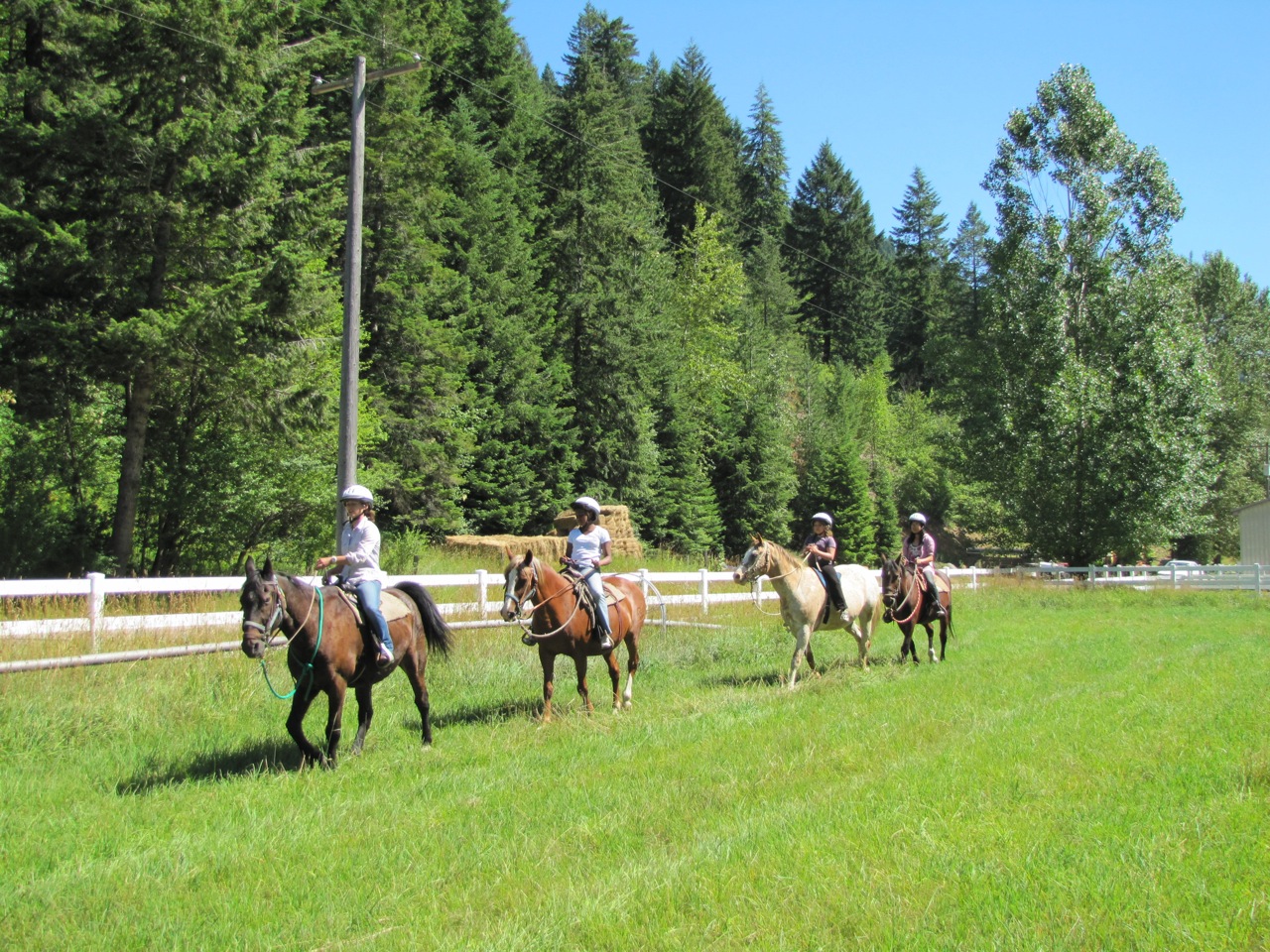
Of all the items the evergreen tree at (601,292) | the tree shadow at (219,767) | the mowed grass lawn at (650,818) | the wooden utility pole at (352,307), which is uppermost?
the evergreen tree at (601,292)

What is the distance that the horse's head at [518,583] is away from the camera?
10.3 m

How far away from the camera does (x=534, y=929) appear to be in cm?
483

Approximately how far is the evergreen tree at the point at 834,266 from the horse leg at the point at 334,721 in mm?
77946

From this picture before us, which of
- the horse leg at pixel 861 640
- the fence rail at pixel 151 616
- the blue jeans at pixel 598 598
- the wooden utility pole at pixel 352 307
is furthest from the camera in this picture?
the horse leg at pixel 861 640

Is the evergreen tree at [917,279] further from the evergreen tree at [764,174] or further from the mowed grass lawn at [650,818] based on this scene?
the mowed grass lawn at [650,818]

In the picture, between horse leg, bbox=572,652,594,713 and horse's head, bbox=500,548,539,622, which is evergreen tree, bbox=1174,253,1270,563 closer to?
horse leg, bbox=572,652,594,713

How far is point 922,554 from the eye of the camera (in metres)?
16.2

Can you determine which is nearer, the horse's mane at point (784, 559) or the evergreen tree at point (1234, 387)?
the horse's mane at point (784, 559)

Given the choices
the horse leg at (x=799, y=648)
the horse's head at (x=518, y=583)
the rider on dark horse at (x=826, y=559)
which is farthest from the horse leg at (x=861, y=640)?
the horse's head at (x=518, y=583)

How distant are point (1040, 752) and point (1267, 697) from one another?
14.3 ft

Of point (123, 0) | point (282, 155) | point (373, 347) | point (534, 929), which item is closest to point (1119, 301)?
point (373, 347)

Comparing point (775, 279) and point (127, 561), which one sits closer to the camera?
point (127, 561)

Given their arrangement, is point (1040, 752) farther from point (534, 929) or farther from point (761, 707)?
point (534, 929)

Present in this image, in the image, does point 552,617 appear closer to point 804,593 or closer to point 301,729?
point 301,729
